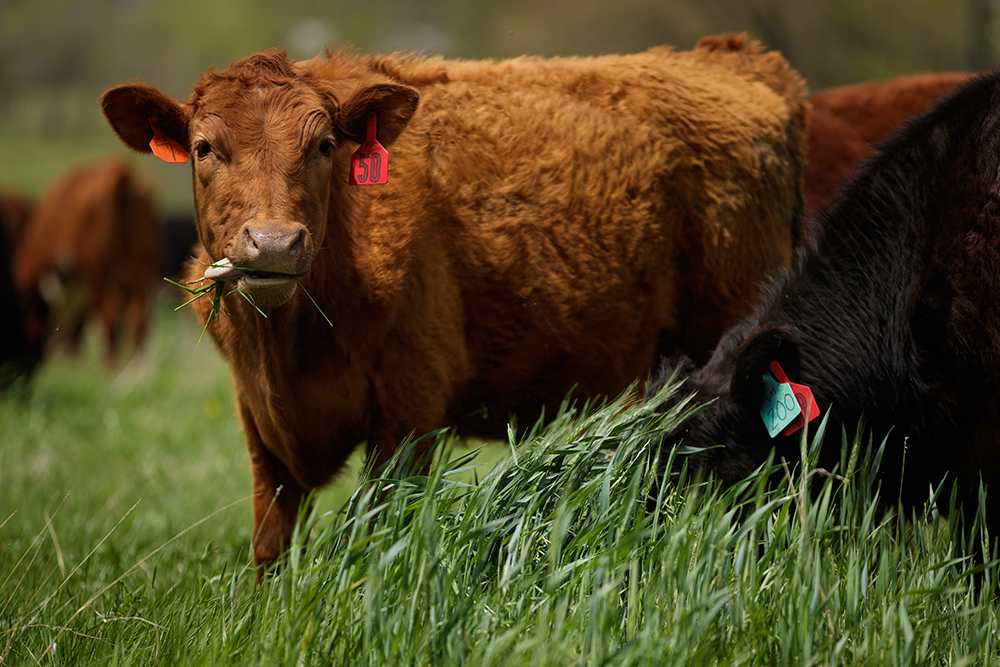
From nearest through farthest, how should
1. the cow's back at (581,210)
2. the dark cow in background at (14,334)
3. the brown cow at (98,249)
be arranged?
the cow's back at (581,210) → the dark cow in background at (14,334) → the brown cow at (98,249)

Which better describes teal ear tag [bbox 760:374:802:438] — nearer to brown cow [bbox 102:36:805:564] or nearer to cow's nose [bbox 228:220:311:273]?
brown cow [bbox 102:36:805:564]

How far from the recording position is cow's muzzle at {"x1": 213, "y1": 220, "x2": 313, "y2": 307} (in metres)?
2.68

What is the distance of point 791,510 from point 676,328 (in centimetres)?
146

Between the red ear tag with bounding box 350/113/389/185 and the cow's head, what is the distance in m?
0.05

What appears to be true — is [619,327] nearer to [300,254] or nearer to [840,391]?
[840,391]

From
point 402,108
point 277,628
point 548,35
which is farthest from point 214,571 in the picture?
point 548,35

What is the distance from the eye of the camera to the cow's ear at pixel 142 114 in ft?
10.3

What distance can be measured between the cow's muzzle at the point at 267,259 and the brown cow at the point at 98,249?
9.74 meters

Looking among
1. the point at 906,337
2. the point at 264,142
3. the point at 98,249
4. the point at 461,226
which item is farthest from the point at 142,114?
the point at 98,249

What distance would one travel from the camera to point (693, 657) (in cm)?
212

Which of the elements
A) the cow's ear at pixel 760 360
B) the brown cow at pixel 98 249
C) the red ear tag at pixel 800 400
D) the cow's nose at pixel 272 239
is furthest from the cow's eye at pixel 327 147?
the brown cow at pixel 98 249

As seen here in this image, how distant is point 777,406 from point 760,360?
0.18 meters

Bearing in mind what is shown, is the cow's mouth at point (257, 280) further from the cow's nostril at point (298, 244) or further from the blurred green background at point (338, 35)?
the blurred green background at point (338, 35)

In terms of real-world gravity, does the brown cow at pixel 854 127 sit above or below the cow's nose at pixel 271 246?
below
